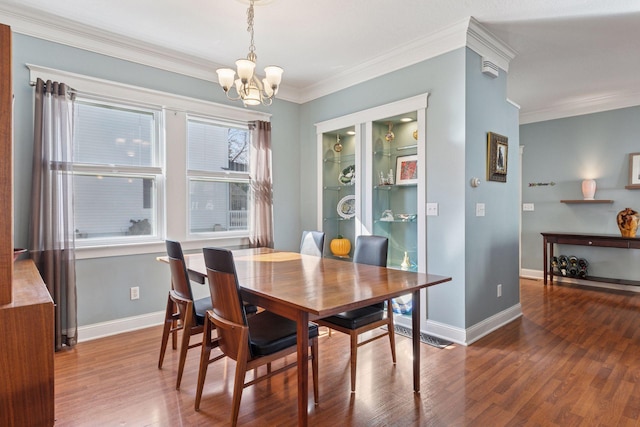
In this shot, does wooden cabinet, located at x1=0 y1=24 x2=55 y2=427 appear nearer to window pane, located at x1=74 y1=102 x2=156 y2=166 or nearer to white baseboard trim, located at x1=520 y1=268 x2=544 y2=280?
window pane, located at x1=74 y1=102 x2=156 y2=166

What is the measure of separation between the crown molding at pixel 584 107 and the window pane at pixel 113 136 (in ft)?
18.3

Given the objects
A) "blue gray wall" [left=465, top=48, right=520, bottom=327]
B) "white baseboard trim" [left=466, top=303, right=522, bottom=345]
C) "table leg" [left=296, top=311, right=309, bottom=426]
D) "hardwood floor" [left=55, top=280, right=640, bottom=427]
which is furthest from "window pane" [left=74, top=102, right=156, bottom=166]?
"white baseboard trim" [left=466, top=303, right=522, bottom=345]

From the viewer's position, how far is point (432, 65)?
317 cm

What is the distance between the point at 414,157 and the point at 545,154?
3.32 m

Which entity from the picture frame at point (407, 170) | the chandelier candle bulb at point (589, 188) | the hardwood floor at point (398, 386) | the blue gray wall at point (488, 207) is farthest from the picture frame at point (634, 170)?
the picture frame at point (407, 170)

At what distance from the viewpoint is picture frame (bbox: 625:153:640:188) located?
468cm

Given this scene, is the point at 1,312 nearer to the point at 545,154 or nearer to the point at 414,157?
the point at 414,157

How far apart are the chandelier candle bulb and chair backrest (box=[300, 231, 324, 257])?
4263 millimetres

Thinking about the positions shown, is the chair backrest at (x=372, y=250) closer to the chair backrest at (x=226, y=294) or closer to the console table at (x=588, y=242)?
the chair backrest at (x=226, y=294)

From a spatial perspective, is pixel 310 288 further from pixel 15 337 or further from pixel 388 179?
pixel 388 179

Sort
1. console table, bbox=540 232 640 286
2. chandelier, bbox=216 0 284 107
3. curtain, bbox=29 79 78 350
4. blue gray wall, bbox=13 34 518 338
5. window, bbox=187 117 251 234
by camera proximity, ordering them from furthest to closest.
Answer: console table, bbox=540 232 640 286 < window, bbox=187 117 251 234 < blue gray wall, bbox=13 34 518 338 < curtain, bbox=29 79 78 350 < chandelier, bbox=216 0 284 107

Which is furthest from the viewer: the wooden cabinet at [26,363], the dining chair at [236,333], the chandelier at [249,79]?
the chandelier at [249,79]

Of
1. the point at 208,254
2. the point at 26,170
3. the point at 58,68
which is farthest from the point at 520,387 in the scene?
the point at 58,68

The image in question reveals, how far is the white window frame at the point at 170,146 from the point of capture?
10.1 ft
